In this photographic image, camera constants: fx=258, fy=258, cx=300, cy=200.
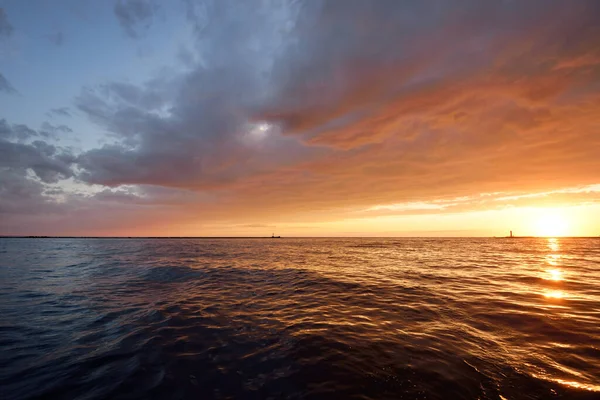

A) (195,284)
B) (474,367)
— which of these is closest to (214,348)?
(474,367)

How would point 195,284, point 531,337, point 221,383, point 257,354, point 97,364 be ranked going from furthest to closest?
point 195,284
point 531,337
point 257,354
point 97,364
point 221,383

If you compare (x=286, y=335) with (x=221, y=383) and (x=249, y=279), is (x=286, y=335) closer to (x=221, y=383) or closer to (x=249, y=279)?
(x=221, y=383)

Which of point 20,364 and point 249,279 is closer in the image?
point 20,364

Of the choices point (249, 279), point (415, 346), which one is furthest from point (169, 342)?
point (249, 279)

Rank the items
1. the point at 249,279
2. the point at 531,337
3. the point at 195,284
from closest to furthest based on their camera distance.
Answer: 1. the point at 531,337
2. the point at 195,284
3. the point at 249,279

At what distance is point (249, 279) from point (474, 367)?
16.8 metres

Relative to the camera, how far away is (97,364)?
288 inches

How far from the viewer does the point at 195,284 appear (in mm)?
19016

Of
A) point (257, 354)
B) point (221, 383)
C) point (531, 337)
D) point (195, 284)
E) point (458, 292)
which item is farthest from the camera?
point (195, 284)

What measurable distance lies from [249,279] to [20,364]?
560 inches

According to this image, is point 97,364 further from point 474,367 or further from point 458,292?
point 458,292

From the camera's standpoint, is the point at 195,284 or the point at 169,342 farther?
the point at 195,284

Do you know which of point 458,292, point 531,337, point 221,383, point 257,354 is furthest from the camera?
point 458,292

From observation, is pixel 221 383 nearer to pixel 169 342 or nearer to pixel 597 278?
pixel 169 342
